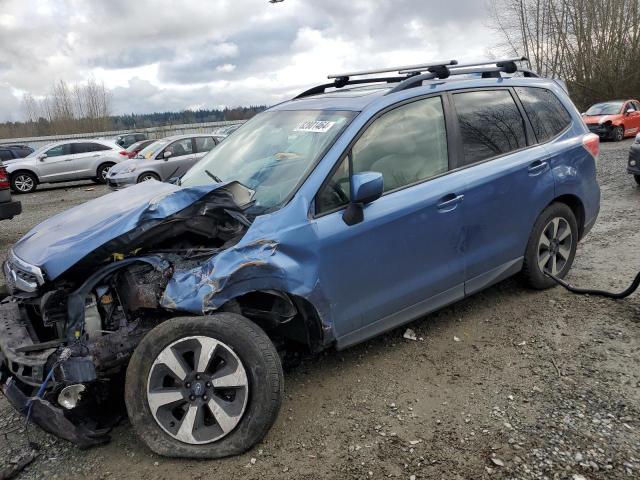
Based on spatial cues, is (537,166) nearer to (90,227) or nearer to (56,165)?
(90,227)

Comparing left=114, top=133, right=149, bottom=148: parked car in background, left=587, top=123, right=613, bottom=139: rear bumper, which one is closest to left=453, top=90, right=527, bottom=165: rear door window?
left=587, top=123, right=613, bottom=139: rear bumper

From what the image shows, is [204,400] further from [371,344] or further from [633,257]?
[633,257]

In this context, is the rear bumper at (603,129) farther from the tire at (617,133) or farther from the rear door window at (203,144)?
the rear door window at (203,144)

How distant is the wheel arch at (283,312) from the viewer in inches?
117

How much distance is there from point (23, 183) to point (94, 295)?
16428 mm

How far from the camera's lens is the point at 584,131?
15.0 ft

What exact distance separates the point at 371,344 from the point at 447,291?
0.70 m

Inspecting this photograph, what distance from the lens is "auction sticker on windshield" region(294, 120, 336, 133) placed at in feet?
11.1

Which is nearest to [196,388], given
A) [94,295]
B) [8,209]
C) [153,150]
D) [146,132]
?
[94,295]

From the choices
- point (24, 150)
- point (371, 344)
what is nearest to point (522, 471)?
point (371, 344)

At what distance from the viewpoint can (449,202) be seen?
11.5 ft

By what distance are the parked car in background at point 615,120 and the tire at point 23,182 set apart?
19.3 meters

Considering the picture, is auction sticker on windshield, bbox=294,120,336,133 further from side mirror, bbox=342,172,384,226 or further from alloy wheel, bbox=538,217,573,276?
alloy wheel, bbox=538,217,573,276

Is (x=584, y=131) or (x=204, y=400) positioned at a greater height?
(x=584, y=131)
